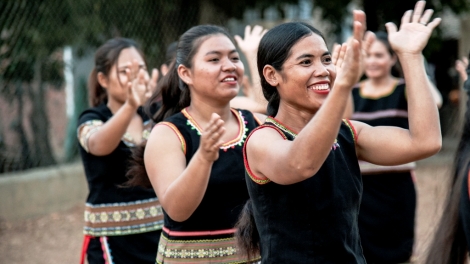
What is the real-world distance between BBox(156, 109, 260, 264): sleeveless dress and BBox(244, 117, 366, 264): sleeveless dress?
68 centimetres

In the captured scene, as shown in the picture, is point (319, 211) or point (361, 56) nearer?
point (361, 56)

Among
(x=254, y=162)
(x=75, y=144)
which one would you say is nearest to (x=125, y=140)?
(x=254, y=162)

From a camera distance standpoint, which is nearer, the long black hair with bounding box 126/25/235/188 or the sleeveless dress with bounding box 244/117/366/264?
the sleeveless dress with bounding box 244/117/366/264

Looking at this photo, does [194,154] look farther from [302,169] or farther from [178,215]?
[302,169]

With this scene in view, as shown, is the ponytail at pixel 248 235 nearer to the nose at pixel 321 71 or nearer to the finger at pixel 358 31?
the nose at pixel 321 71

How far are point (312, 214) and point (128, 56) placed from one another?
7.78 ft

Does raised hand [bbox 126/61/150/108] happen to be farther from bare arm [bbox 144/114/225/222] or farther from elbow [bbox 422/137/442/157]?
elbow [bbox 422/137/442/157]

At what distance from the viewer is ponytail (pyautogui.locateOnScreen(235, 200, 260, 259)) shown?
259 cm

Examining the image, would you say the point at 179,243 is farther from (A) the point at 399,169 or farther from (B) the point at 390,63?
(B) the point at 390,63

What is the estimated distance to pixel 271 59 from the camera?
241 centimetres

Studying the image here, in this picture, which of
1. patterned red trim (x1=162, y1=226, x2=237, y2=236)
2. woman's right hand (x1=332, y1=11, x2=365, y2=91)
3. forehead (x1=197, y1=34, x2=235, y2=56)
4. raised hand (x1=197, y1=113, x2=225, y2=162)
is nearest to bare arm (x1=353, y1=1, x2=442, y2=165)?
woman's right hand (x1=332, y1=11, x2=365, y2=91)

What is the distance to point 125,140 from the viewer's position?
4023 millimetres

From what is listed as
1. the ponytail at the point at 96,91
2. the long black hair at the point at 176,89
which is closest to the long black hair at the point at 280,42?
the long black hair at the point at 176,89

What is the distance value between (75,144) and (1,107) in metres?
1.18
